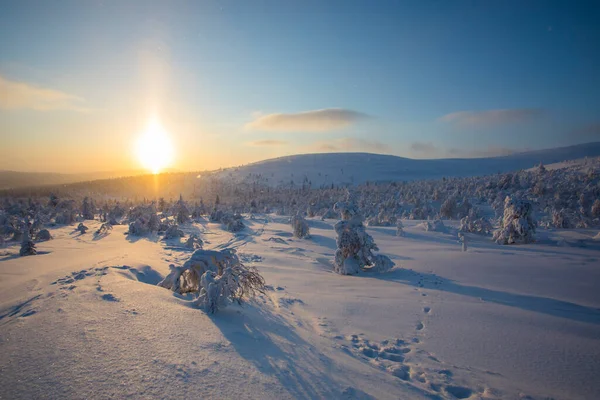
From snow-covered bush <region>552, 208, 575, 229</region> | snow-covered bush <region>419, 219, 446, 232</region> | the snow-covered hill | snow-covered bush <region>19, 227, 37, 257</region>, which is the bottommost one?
snow-covered bush <region>19, 227, 37, 257</region>

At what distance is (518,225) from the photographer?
13781mm

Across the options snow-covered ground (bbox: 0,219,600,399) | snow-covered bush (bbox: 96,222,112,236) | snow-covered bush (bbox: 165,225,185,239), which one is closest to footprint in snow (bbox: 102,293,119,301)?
snow-covered ground (bbox: 0,219,600,399)

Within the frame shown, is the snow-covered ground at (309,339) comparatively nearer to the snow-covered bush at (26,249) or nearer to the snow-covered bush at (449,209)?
the snow-covered bush at (26,249)

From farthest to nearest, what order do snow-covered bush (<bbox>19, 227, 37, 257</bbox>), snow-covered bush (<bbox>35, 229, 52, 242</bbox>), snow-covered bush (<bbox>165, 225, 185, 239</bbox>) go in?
1. snow-covered bush (<bbox>165, 225, 185, 239</bbox>)
2. snow-covered bush (<bbox>35, 229, 52, 242</bbox>)
3. snow-covered bush (<bbox>19, 227, 37, 257</bbox>)

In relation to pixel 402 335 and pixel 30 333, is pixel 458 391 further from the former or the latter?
pixel 30 333

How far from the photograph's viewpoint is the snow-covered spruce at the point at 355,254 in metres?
10.3

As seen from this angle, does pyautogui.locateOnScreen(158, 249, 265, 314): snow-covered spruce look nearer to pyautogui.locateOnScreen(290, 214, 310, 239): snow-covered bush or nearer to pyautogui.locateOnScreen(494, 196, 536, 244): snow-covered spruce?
pyautogui.locateOnScreen(290, 214, 310, 239): snow-covered bush

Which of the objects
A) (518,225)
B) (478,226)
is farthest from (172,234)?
(518,225)

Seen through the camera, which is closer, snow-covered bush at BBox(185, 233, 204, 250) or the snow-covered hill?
snow-covered bush at BBox(185, 233, 204, 250)

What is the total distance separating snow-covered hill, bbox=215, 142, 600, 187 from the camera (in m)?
152

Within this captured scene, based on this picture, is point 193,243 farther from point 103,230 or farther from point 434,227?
point 434,227

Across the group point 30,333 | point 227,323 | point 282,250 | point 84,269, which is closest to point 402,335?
point 227,323

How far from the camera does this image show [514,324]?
5.56 meters

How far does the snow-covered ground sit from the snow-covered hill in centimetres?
13737
